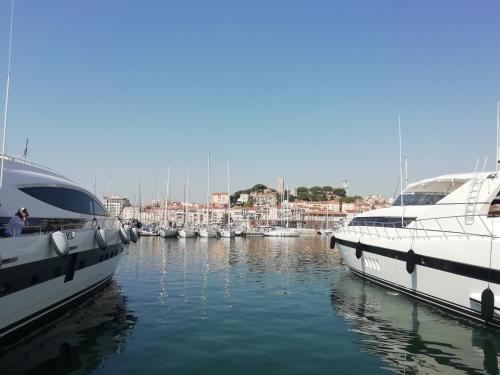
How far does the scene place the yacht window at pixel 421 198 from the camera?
1898 cm

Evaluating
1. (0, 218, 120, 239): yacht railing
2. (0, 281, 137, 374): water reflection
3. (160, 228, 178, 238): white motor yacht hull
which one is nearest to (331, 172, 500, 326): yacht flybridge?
(0, 281, 137, 374): water reflection

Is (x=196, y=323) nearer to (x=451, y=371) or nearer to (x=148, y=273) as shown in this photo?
(x=451, y=371)

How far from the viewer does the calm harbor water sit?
8945mm

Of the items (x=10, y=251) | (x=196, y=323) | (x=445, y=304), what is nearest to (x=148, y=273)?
(x=196, y=323)

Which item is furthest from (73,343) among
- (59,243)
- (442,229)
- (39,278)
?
(442,229)

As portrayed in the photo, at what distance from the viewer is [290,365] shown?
8.93m

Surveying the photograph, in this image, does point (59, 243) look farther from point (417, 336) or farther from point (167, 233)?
point (167, 233)

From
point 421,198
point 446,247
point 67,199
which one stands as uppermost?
point 421,198

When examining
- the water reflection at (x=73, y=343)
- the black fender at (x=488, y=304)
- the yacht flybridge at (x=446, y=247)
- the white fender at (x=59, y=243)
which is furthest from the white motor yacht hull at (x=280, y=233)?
the white fender at (x=59, y=243)

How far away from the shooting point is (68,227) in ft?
50.0

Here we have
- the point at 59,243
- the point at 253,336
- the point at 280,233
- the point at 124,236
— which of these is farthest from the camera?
the point at 280,233

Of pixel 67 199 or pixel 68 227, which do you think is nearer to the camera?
pixel 68 227

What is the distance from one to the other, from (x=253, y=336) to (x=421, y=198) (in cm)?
1298

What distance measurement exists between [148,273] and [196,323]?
1245 centimetres
